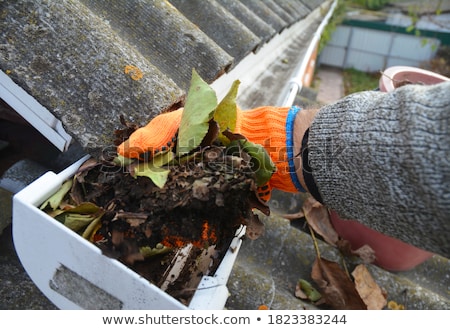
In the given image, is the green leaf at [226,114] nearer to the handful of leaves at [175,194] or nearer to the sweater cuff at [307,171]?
the handful of leaves at [175,194]

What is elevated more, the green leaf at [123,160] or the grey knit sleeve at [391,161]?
the grey knit sleeve at [391,161]

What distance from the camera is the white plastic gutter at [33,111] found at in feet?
2.96

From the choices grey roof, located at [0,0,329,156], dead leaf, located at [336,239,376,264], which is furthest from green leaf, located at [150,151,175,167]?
dead leaf, located at [336,239,376,264]

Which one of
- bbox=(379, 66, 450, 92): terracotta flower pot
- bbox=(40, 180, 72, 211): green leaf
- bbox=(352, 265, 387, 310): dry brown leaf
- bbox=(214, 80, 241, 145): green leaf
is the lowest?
bbox=(352, 265, 387, 310): dry brown leaf

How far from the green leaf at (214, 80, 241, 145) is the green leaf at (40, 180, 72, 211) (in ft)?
1.20

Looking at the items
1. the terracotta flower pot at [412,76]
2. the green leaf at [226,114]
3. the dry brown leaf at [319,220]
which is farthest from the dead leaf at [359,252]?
the green leaf at [226,114]

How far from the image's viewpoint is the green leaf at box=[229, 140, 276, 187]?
0.88 metres

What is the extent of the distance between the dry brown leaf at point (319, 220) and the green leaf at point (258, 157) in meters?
0.79

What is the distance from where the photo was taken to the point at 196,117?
0.86 m

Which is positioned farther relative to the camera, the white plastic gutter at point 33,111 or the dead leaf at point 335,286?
the dead leaf at point 335,286

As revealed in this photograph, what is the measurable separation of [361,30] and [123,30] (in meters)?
10.5

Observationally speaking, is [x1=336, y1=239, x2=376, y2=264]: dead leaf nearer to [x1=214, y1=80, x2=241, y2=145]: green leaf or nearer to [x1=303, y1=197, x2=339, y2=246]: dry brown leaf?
[x1=303, y1=197, x2=339, y2=246]: dry brown leaf

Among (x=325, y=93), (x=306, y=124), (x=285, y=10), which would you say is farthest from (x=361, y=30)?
(x=306, y=124)
